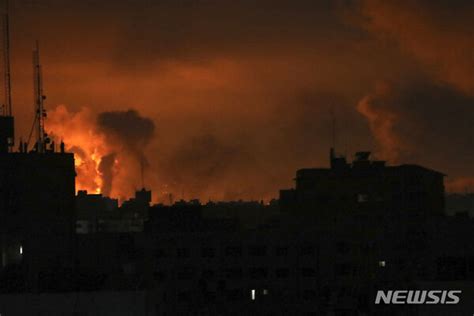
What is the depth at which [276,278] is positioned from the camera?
58531mm

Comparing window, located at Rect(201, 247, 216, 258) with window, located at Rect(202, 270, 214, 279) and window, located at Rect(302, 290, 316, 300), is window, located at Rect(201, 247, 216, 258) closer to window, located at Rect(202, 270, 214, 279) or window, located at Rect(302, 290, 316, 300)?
window, located at Rect(202, 270, 214, 279)

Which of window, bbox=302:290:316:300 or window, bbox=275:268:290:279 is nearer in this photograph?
window, bbox=302:290:316:300

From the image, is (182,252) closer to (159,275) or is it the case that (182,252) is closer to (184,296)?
(159,275)

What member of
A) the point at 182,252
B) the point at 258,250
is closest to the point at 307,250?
the point at 258,250

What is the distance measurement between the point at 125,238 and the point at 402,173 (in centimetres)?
1693

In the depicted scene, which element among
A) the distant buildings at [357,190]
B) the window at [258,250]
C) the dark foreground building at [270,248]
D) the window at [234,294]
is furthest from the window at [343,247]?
the distant buildings at [357,190]

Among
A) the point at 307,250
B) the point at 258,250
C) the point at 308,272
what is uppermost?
the point at 258,250

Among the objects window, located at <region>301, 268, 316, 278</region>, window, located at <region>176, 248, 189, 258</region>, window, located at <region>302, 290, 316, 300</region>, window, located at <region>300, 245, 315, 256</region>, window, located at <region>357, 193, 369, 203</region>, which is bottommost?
window, located at <region>302, 290, 316, 300</region>

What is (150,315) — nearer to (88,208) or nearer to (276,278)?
(276,278)

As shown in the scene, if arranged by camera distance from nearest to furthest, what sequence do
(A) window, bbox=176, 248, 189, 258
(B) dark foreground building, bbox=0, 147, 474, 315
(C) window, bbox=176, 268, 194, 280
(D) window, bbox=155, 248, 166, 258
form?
(B) dark foreground building, bbox=0, 147, 474, 315
(C) window, bbox=176, 268, 194, 280
(A) window, bbox=176, 248, 189, 258
(D) window, bbox=155, 248, 166, 258

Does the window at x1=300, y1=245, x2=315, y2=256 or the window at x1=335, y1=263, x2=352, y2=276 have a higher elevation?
the window at x1=300, y1=245, x2=315, y2=256

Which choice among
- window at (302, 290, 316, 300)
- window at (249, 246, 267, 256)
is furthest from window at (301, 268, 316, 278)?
window at (249, 246, 267, 256)

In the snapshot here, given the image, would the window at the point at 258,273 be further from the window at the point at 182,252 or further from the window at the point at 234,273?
the window at the point at 182,252

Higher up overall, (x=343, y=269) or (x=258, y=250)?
(x=258, y=250)
